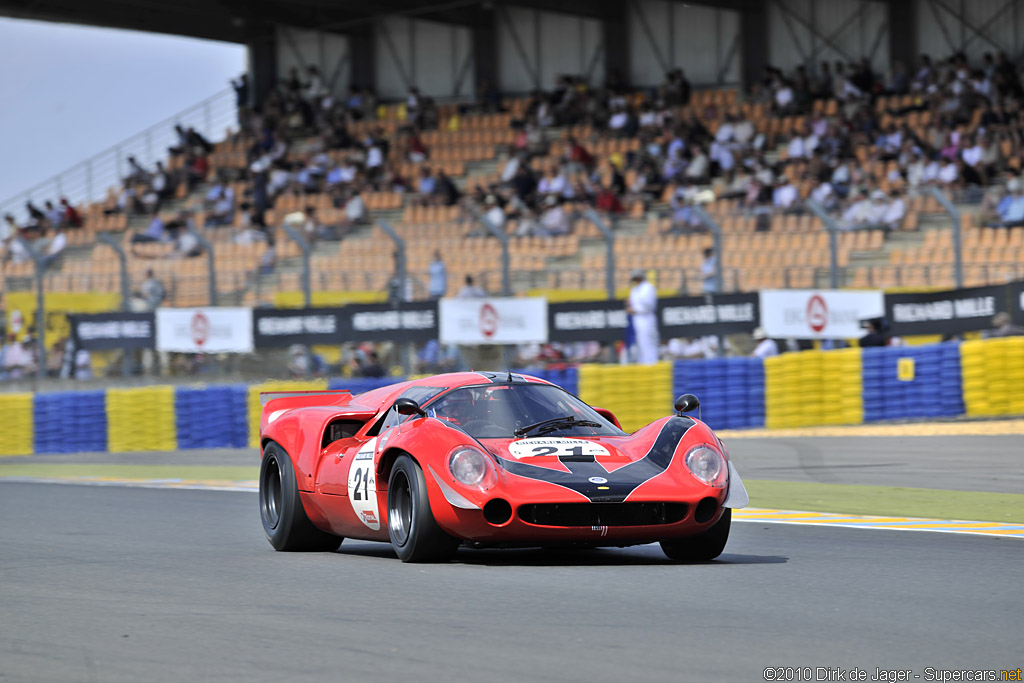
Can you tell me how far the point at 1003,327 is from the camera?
55.6ft

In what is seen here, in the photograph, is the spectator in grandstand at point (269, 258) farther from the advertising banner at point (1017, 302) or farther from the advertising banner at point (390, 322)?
the advertising banner at point (1017, 302)

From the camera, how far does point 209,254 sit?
2125 centimetres

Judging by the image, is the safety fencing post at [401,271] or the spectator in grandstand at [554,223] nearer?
the safety fencing post at [401,271]

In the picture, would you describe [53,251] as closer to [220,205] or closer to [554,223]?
[554,223]

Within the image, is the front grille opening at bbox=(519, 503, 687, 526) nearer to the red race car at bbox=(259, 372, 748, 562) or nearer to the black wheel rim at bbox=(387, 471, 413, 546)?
the red race car at bbox=(259, 372, 748, 562)

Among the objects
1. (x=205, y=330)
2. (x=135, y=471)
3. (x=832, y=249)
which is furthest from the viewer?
(x=205, y=330)

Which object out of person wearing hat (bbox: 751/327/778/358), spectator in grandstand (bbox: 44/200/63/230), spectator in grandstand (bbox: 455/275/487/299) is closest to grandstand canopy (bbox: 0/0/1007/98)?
spectator in grandstand (bbox: 44/200/63/230)

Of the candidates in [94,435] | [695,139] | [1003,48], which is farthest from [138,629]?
[1003,48]

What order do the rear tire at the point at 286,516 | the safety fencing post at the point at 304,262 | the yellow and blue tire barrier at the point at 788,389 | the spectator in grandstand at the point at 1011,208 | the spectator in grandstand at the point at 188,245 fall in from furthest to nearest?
the spectator in grandstand at the point at 188,245 → the safety fencing post at the point at 304,262 → the spectator in grandstand at the point at 1011,208 → the yellow and blue tire barrier at the point at 788,389 → the rear tire at the point at 286,516

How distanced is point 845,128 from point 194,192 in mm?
14715

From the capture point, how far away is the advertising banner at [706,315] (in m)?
18.5

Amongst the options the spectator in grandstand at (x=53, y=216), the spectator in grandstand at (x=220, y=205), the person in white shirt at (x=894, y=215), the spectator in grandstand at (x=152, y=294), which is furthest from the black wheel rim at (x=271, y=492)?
the spectator in grandstand at (x=53, y=216)

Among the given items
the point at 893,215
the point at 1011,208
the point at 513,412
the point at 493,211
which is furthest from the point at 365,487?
the point at 493,211

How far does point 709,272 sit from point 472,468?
480 inches
